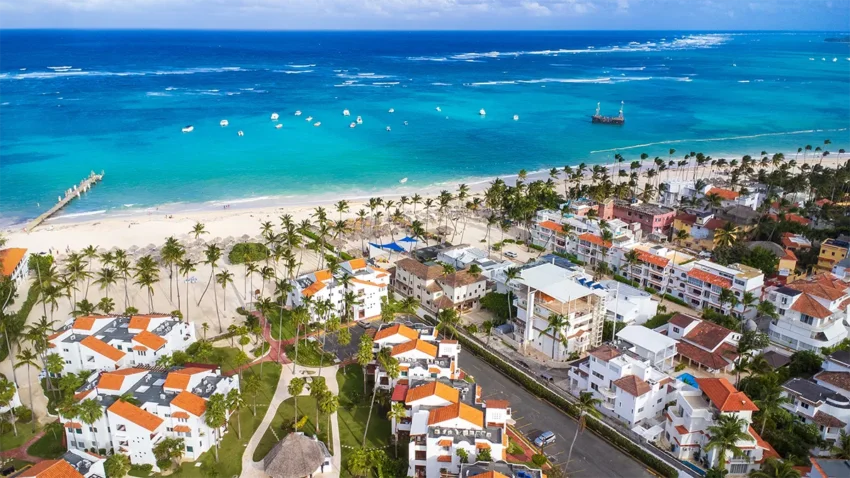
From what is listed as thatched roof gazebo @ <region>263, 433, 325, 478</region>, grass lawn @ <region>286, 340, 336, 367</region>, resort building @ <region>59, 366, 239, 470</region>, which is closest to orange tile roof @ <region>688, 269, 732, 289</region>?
grass lawn @ <region>286, 340, 336, 367</region>

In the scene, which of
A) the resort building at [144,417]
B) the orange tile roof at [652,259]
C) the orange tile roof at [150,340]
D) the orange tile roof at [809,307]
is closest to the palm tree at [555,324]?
the orange tile roof at [652,259]

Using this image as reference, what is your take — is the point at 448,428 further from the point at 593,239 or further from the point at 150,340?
the point at 593,239

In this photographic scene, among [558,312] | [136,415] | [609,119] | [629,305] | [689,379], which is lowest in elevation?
[689,379]

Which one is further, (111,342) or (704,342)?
(704,342)

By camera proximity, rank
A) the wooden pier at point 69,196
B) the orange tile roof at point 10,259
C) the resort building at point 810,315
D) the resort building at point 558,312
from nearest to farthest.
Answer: the resort building at point 558,312, the resort building at point 810,315, the orange tile roof at point 10,259, the wooden pier at point 69,196

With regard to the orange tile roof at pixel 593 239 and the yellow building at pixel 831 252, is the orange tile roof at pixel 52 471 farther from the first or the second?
the yellow building at pixel 831 252

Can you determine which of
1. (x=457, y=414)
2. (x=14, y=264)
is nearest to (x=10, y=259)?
(x=14, y=264)
